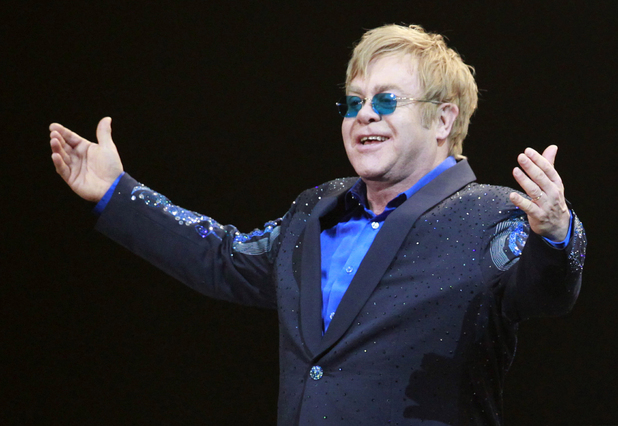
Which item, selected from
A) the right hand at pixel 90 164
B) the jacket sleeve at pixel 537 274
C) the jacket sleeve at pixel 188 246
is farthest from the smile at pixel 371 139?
the right hand at pixel 90 164

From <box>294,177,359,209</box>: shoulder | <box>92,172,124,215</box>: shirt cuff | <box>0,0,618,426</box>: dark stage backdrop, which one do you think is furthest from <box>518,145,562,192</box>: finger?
<box>0,0,618,426</box>: dark stage backdrop

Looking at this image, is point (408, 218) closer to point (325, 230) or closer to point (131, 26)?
point (325, 230)

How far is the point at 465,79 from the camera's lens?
195 centimetres

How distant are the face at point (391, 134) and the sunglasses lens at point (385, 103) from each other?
1 cm

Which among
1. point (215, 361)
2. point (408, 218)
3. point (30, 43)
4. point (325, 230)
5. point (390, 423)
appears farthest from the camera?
point (215, 361)

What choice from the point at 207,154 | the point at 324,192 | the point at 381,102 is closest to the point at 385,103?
the point at 381,102

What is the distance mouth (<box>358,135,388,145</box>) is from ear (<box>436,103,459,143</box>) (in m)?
0.17

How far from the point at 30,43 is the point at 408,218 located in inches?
74.8

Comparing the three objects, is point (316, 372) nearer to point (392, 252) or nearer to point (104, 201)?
point (392, 252)

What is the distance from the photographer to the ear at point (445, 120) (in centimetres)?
188

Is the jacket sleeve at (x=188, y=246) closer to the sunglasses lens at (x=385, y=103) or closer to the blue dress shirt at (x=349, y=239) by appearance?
the blue dress shirt at (x=349, y=239)

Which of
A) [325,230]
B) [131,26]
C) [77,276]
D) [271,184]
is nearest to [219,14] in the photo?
[131,26]

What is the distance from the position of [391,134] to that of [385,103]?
0.27 feet

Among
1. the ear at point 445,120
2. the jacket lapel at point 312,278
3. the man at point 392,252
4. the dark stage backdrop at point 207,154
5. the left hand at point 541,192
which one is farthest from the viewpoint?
the dark stage backdrop at point 207,154
